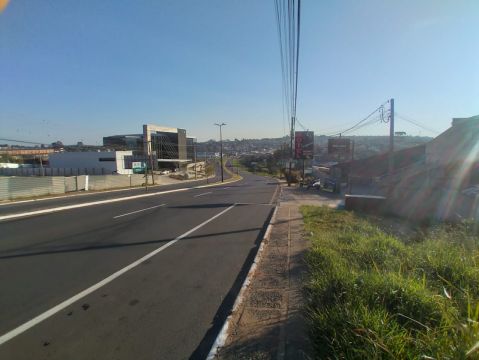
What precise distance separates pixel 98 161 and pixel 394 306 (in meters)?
83.6

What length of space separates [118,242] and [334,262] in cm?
617

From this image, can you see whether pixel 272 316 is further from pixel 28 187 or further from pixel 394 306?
pixel 28 187

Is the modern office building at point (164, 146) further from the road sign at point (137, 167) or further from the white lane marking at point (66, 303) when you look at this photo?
the white lane marking at point (66, 303)

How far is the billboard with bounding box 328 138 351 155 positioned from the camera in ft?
166

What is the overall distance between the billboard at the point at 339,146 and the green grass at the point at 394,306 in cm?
4592

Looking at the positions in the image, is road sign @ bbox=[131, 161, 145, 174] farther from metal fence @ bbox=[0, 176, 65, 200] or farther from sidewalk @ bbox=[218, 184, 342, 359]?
sidewalk @ bbox=[218, 184, 342, 359]

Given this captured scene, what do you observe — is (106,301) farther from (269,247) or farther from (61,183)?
(61,183)

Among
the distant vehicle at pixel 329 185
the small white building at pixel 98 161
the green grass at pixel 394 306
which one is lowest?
the distant vehicle at pixel 329 185

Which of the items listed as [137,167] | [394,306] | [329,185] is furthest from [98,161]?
[394,306]

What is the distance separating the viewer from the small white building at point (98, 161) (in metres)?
77.1

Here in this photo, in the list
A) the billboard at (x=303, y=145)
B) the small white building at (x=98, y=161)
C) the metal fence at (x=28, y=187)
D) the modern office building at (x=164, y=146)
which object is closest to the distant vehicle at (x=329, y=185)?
the billboard at (x=303, y=145)

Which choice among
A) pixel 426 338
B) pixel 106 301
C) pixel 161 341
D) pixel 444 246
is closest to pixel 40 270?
pixel 106 301

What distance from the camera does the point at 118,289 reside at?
548cm

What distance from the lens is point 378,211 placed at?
18.5 metres
